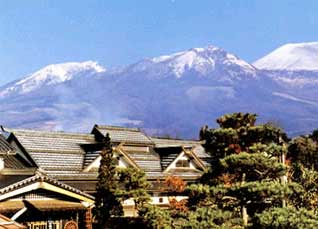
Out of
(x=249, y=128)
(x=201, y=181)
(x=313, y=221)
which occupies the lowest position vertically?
(x=313, y=221)

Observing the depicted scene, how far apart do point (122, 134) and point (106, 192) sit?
1098 centimetres

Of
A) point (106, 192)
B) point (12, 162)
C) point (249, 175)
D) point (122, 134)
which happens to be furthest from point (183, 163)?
point (249, 175)

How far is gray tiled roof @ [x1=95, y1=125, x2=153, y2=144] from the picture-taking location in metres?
32.5

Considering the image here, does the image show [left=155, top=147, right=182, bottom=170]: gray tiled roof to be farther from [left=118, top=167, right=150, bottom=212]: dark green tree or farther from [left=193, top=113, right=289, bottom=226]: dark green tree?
[left=193, top=113, right=289, bottom=226]: dark green tree

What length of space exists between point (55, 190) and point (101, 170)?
2452mm

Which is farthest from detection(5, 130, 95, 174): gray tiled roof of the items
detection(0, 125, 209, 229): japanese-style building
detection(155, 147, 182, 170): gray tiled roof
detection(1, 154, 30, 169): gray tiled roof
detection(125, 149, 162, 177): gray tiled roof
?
detection(155, 147, 182, 170): gray tiled roof

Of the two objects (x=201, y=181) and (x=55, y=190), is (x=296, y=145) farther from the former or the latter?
(x=55, y=190)

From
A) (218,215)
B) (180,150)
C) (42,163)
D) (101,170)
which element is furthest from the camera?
(180,150)

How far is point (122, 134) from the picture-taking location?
3309 cm

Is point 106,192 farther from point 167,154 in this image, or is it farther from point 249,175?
point 167,154

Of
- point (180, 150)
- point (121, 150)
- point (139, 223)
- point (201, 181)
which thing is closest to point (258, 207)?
point (201, 181)

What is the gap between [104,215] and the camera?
22391 mm

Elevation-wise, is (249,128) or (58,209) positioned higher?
(249,128)

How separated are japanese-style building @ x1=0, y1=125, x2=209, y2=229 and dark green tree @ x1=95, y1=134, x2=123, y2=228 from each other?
0.49 m
